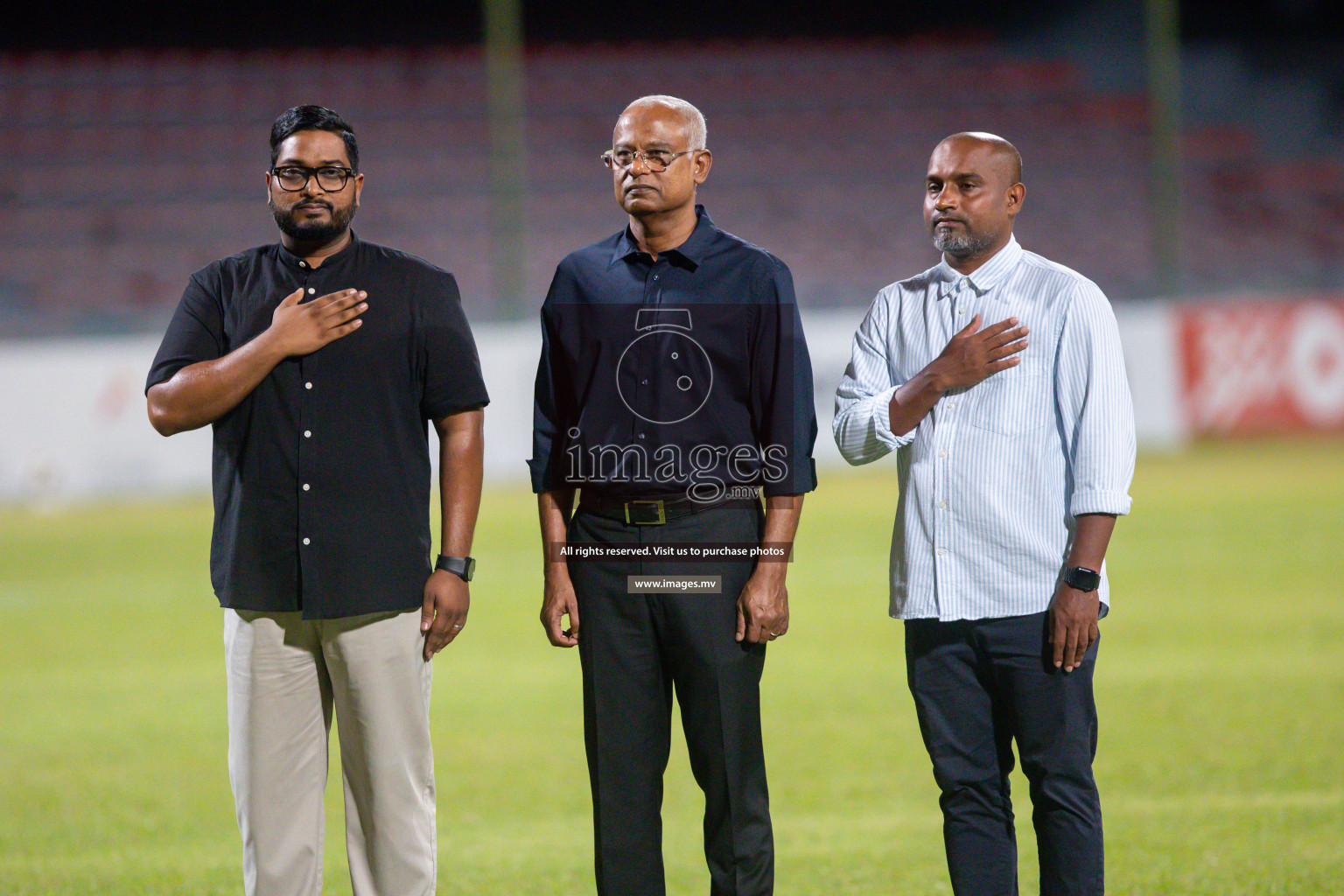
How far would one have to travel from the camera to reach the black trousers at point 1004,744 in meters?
2.90

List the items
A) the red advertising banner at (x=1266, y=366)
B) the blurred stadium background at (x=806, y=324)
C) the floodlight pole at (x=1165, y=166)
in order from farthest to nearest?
the floodlight pole at (x=1165, y=166) < the red advertising banner at (x=1266, y=366) < the blurred stadium background at (x=806, y=324)

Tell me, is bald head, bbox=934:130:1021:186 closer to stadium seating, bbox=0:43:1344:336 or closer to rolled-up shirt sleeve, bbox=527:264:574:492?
rolled-up shirt sleeve, bbox=527:264:574:492

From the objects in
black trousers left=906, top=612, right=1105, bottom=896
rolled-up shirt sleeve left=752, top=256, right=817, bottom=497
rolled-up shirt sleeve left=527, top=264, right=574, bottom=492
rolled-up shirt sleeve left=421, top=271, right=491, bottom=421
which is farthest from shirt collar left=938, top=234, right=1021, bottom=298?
rolled-up shirt sleeve left=421, top=271, right=491, bottom=421

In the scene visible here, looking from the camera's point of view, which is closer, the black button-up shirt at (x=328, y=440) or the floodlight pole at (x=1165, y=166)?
the black button-up shirt at (x=328, y=440)

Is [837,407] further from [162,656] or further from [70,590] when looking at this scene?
[70,590]

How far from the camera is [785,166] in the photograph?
21.3 m

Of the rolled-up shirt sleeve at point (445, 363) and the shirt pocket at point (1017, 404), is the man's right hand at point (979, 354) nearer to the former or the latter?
the shirt pocket at point (1017, 404)

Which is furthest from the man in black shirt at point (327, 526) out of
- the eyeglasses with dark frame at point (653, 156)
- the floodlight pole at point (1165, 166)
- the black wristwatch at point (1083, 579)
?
the floodlight pole at point (1165, 166)

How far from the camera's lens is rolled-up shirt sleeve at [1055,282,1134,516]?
2.88 metres

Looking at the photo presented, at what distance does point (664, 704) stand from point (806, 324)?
11768 millimetres

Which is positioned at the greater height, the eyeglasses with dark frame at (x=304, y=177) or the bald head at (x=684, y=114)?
the bald head at (x=684, y=114)

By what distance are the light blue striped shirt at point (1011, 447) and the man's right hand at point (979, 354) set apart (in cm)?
8

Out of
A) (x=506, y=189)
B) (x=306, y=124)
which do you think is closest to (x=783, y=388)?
(x=306, y=124)

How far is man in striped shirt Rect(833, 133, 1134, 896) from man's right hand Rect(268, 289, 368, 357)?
44.0 inches
